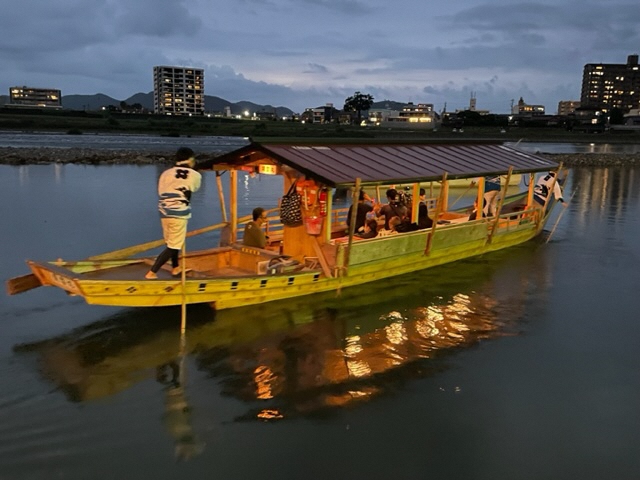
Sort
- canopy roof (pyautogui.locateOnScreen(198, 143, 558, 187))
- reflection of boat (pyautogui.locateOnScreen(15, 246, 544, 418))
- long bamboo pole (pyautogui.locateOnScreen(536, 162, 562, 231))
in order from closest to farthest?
reflection of boat (pyautogui.locateOnScreen(15, 246, 544, 418)) → canopy roof (pyautogui.locateOnScreen(198, 143, 558, 187)) → long bamboo pole (pyautogui.locateOnScreen(536, 162, 562, 231))

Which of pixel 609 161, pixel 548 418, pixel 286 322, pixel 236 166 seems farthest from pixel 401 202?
pixel 609 161

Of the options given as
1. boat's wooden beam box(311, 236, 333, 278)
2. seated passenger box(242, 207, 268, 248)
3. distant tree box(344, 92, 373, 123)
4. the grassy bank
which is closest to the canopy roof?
seated passenger box(242, 207, 268, 248)

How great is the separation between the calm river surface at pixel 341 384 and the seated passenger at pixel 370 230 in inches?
54.1

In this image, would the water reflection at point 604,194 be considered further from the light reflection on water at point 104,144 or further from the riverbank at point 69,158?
the light reflection on water at point 104,144

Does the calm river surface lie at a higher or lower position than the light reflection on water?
lower

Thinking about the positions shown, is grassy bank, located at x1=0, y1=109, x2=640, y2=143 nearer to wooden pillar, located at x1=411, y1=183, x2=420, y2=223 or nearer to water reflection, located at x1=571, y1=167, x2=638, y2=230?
water reflection, located at x1=571, y1=167, x2=638, y2=230

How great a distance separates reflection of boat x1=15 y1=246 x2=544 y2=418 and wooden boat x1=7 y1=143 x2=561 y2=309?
58 centimetres

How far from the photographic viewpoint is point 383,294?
512 inches

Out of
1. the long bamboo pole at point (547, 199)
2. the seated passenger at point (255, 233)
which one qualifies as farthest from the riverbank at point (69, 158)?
the seated passenger at point (255, 233)

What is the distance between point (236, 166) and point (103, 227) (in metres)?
8.32

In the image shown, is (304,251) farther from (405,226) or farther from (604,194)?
(604,194)

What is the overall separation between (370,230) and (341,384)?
6957 mm

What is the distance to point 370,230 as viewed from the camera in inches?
588

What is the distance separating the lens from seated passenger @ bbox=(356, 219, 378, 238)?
48.0 feet
